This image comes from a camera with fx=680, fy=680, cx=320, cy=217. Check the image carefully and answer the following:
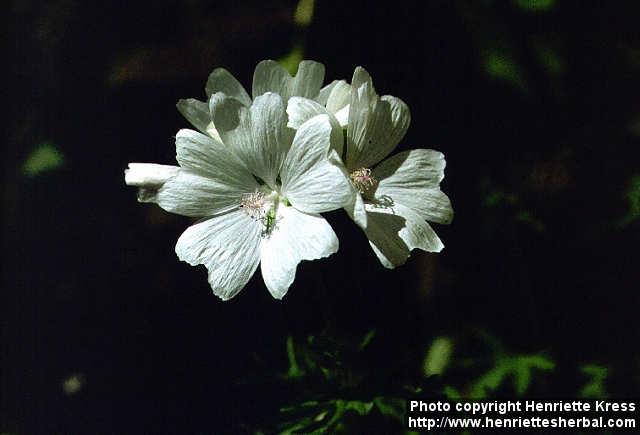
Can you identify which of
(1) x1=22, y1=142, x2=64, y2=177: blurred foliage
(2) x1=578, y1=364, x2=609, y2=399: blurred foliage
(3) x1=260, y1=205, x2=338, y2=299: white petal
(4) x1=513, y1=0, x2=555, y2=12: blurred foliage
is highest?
(4) x1=513, y1=0, x2=555, y2=12: blurred foliage

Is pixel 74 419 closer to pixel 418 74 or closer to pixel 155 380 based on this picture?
pixel 155 380

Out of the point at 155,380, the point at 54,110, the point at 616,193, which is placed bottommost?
the point at 155,380

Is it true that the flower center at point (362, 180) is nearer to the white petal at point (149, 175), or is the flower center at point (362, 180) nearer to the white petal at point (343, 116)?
the white petal at point (343, 116)

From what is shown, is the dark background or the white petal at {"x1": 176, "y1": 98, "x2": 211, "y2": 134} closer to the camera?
the white petal at {"x1": 176, "y1": 98, "x2": 211, "y2": 134}

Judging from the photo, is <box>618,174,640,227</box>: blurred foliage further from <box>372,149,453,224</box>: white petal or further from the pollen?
the pollen

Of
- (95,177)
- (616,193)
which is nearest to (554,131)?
(616,193)

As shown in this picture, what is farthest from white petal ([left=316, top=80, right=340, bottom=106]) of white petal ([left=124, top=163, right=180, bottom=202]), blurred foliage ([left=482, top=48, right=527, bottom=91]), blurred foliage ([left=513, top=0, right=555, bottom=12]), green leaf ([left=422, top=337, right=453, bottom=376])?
green leaf ([left=422, top=337, right=453, bottom=376])

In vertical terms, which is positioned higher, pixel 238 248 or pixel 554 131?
pixel 554 131
